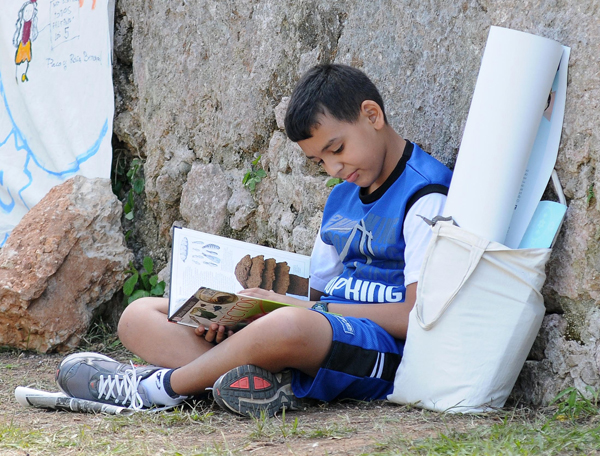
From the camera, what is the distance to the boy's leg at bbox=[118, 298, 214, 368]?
1.94m

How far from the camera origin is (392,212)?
5.91 feet

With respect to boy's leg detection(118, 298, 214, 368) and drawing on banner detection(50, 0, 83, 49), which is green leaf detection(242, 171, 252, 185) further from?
drawing on banner detection(50, 0, 83, 49)


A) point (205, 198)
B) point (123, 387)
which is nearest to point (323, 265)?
point (123, 387)

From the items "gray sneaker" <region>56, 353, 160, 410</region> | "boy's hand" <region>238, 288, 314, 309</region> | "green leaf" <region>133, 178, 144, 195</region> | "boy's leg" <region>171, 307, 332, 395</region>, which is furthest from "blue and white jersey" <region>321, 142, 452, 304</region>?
"green leaf" <region>133, 178, 144, 195</region>

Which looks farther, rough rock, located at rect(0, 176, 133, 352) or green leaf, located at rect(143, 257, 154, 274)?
green leaf, located at rect(143, 257, 154, 274)

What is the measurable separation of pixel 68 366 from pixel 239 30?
4.88 feet

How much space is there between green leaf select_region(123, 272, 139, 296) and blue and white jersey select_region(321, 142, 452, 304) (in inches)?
50.6

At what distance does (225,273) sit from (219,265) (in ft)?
0.09

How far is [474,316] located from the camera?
5.11 feet

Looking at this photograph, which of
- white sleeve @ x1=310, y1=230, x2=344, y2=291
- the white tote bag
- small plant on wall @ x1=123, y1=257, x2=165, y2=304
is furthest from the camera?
small plant on wall @ x1=123, y1=257, x2=165, y2=304

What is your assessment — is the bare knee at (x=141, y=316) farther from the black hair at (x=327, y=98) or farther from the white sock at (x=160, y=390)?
the black hair at (x=327, y=98)

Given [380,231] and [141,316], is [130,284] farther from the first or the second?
[380,231]

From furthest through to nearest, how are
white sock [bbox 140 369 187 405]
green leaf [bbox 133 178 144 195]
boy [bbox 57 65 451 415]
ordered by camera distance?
1. green leaf [bbox 133 178 144 195]
2. white sock [bbox 140 369 187 405]
3. boy [bbox 57 65 451 415]

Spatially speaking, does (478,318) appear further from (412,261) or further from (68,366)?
(68,366)
